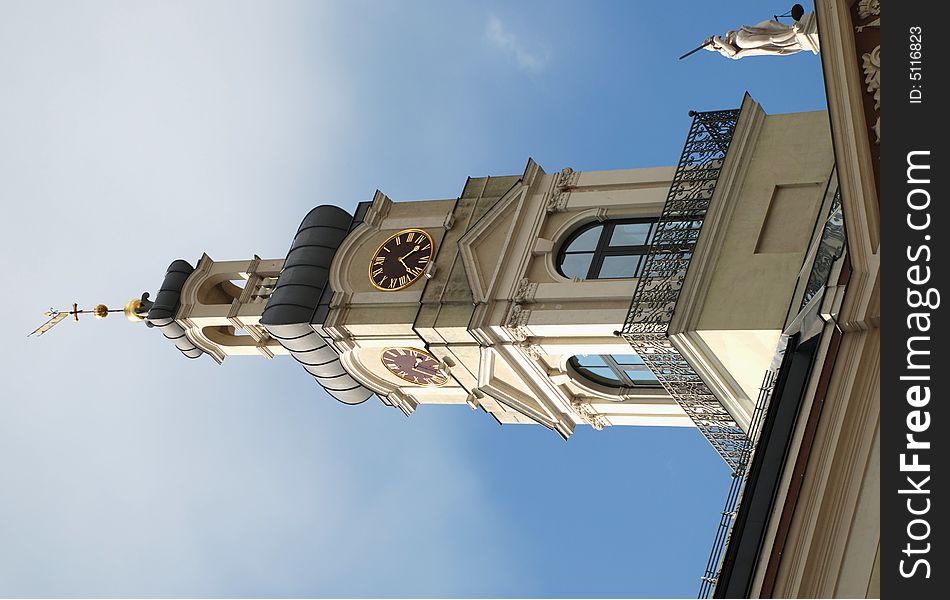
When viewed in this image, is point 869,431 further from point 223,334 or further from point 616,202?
point 223,334

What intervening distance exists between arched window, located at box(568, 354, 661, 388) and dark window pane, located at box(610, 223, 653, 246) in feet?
7.23

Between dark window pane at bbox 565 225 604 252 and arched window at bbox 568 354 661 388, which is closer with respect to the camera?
dark window pane at bbox 565 225 604 252

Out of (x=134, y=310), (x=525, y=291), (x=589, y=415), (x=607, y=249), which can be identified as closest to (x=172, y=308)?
(x=134, y=310)

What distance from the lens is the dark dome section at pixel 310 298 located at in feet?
75.5

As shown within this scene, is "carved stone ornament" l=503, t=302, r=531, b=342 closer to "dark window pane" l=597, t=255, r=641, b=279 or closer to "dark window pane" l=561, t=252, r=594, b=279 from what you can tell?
"dark window pane" l=561, t=252, r=594, b=279

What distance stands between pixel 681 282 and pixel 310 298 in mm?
8519

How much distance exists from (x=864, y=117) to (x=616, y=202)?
29.0 feet

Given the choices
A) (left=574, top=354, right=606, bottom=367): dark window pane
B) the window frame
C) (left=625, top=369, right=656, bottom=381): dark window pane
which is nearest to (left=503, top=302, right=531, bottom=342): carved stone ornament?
(left=574, top=354, right=606, bottom=367): dark window pane

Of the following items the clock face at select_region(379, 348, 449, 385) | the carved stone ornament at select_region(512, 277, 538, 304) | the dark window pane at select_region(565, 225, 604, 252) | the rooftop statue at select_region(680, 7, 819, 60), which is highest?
the rooftop statue at select_region(680, 7, 819, 60)

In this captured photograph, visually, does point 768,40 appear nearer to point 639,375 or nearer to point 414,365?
point 639,375

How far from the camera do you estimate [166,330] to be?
26.5m

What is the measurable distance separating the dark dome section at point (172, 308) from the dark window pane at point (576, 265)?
10.5 metres

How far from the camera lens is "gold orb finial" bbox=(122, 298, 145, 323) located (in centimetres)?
2795
